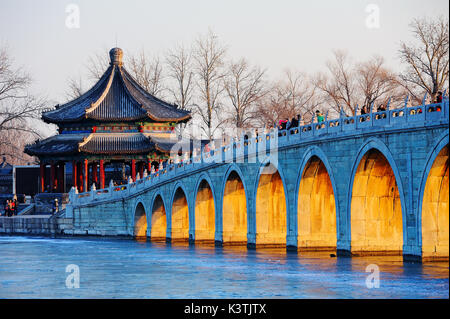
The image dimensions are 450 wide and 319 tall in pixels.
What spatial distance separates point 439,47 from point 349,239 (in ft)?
59.5

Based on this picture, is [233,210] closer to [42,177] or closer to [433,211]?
[433,211]

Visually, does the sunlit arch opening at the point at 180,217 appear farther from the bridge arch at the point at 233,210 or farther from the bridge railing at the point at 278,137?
the bridge arch at the point at 233,210

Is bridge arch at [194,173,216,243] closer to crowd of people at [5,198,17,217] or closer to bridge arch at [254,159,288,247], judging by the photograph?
bridge arch at [254,159,288,247]

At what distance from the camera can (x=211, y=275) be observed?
29359 millimetres

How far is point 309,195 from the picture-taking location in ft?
122

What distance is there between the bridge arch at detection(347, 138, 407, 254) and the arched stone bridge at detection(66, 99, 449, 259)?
35 mm

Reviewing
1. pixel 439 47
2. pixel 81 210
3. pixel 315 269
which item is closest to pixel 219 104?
pixel 81 210

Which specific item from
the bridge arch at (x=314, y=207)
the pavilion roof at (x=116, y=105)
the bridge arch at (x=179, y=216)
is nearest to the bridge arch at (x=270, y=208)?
the bridge arch at (x=314, y=207)

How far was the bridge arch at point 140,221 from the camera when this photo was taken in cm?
5072

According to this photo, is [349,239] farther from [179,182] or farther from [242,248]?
[179,182]

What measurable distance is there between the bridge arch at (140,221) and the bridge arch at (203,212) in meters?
5.94

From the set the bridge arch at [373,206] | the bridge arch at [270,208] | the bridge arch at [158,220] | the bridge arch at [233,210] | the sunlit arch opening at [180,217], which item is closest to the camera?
the bridge arch at [373,206]

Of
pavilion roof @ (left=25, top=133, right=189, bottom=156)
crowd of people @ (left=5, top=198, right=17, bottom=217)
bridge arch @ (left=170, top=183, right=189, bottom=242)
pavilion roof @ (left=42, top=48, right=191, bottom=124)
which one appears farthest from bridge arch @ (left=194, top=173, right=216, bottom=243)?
crowd of people @ (left=5, top=198, right=17, bottom=217)

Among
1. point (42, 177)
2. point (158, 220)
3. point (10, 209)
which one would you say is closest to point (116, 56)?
point (42, 177)
